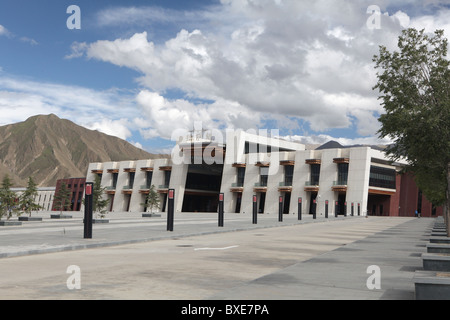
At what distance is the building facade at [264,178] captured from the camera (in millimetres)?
89125

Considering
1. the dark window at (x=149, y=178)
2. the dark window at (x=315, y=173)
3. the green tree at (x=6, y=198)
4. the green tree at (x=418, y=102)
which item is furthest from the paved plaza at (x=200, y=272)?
the dark window at (x=149, y=178)

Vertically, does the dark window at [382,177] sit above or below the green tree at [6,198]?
above

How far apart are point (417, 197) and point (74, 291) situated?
10681 centimetres

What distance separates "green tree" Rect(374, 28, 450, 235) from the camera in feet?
51.7

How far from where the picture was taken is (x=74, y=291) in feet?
27.2

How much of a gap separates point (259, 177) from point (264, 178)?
1151 millimetres

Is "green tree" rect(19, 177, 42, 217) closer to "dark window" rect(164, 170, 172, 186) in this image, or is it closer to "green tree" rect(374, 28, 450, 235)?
"green tree" rect(374, 28, 450, 235)

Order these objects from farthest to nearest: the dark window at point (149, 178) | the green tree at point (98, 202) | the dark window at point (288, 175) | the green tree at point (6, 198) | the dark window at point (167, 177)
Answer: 1. the dark window at point (149, 178)
2. the dark window at point (167, 177)
3. the dark window at point (288, 175)
4. the green tree at point (98, 202)
5. the green tree at point (6, 198)

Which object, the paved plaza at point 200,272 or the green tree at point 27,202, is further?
the green tree at point 27,202

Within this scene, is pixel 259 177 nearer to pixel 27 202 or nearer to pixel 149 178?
pixel 149 178

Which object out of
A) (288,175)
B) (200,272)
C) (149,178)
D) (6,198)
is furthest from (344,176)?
(200,272)

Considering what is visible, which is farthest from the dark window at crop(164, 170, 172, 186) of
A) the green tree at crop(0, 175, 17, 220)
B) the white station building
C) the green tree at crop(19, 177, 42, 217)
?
the green tree at crop(0, 175, 17, 220)

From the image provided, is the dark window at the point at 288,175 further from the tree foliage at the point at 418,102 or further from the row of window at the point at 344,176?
the tree foliage at the point at 418,102
